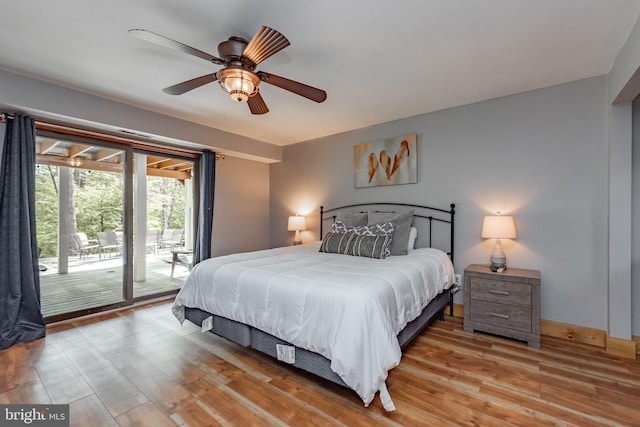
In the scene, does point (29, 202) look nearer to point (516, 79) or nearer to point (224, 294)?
point (224, 294)

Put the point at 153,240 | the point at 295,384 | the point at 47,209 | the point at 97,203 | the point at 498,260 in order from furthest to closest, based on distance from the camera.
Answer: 1. the point at 153,240
2. the point at 97,203
3. the point at 47,209
4. the point at 498,260
5. the point at 295,384

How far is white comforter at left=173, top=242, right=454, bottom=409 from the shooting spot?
1.66m

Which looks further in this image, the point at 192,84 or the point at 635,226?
the point at 635,226

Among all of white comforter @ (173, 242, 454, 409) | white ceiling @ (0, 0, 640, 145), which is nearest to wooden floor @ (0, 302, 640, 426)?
white comforter @ (173, 242, 454, 409)

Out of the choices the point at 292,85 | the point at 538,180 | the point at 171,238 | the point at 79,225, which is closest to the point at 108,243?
the point at 79,225

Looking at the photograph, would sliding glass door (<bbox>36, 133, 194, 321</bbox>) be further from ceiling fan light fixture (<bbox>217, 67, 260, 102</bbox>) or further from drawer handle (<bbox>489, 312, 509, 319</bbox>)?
drawer handle (<bbox>489, 312, 509, 319</bbox>)

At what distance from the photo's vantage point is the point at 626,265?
238 centimetres

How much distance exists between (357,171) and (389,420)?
307 cm

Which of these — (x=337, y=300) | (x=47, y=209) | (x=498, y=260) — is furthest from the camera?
(x=47, y=209)

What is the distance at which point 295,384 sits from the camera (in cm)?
203

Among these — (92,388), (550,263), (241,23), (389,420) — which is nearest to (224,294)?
(92,388)

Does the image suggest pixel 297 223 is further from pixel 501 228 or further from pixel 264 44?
pixel 264 44

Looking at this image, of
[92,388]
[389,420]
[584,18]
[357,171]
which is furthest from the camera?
[357,171]

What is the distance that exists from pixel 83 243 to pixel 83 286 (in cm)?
56
